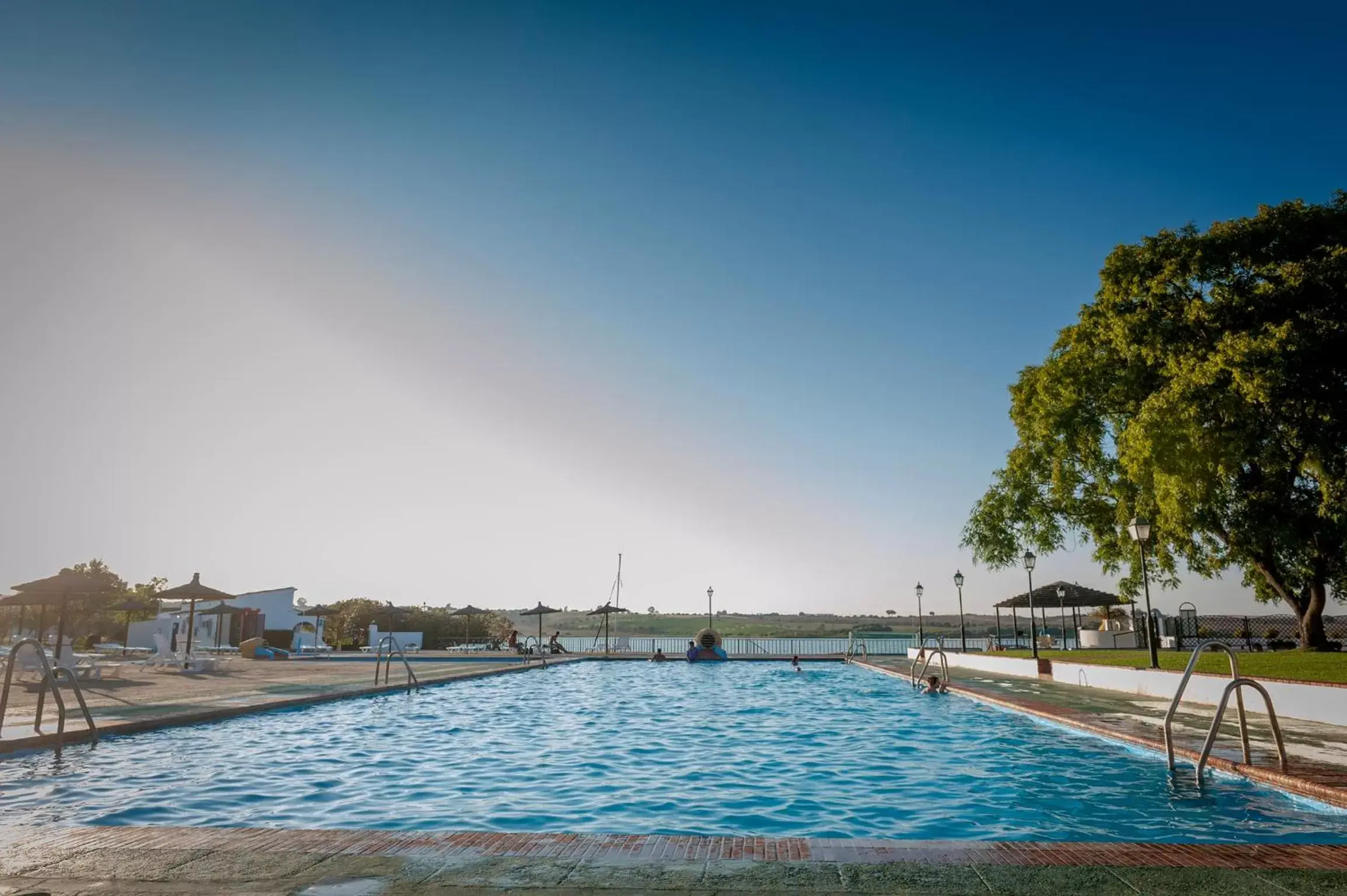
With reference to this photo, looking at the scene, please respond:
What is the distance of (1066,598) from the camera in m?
30.0

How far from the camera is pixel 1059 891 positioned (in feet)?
10.8

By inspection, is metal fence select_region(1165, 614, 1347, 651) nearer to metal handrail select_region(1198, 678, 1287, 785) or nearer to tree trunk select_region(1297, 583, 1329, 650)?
tree trunk select_region(1297, 583, 1329, 650)

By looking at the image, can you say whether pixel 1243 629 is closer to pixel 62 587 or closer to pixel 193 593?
pixel 62 587

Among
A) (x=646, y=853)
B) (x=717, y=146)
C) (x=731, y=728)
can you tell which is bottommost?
(x=731, y=728)

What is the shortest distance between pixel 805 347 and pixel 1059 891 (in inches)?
750

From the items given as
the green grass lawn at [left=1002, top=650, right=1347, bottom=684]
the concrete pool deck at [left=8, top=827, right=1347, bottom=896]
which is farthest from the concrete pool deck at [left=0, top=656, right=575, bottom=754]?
the green grass lawn at [left=1002, top=650, right=1347, bottom=684]

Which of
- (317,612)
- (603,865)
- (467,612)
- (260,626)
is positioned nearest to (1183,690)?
(603,865)

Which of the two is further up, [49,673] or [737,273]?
[737,273]

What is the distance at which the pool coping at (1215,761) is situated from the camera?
5809 mm

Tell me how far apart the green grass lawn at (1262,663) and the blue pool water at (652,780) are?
5.05m

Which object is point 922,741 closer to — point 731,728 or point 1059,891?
point 731,728

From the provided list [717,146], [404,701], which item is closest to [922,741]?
[404,701]

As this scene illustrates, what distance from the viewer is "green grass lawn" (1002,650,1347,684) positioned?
12.9m

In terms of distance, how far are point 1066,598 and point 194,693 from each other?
98.7ft
